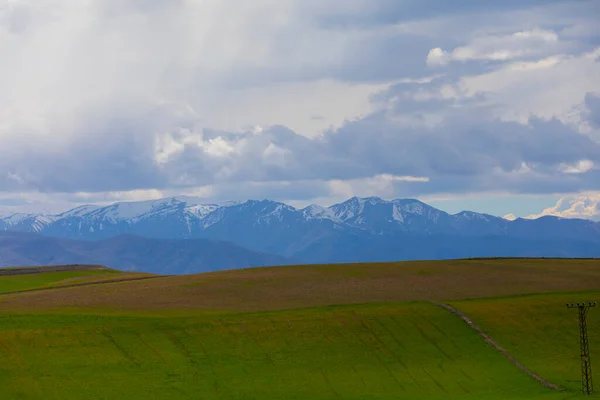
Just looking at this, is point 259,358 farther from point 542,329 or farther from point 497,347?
point 542,329

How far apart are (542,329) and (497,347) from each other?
343 inches

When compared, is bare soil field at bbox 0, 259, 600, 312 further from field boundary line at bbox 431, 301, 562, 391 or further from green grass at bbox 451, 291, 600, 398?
field boundary line at bbox 431, 301, 562, 391

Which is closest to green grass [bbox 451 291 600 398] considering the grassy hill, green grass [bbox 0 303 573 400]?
the grassy hill

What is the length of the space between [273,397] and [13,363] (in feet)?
90.8

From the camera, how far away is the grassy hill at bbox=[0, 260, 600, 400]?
91875mm

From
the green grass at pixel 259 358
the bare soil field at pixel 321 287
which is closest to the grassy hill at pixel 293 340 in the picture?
the green grass at pixel 259 358

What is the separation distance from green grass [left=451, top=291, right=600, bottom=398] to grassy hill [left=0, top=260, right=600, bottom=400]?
24 cm

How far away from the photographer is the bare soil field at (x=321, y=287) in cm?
12312

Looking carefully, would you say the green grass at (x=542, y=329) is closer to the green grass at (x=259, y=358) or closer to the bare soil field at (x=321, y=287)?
the green grass at (x=259, y=358)

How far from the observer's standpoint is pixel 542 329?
112062 millimetres

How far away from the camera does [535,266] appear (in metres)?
156

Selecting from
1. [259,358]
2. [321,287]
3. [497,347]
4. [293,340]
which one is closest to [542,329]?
[497,347]

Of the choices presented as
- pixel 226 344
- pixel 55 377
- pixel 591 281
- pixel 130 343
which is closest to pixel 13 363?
pixel 55 377

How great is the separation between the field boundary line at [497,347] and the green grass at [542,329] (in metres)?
0.72
